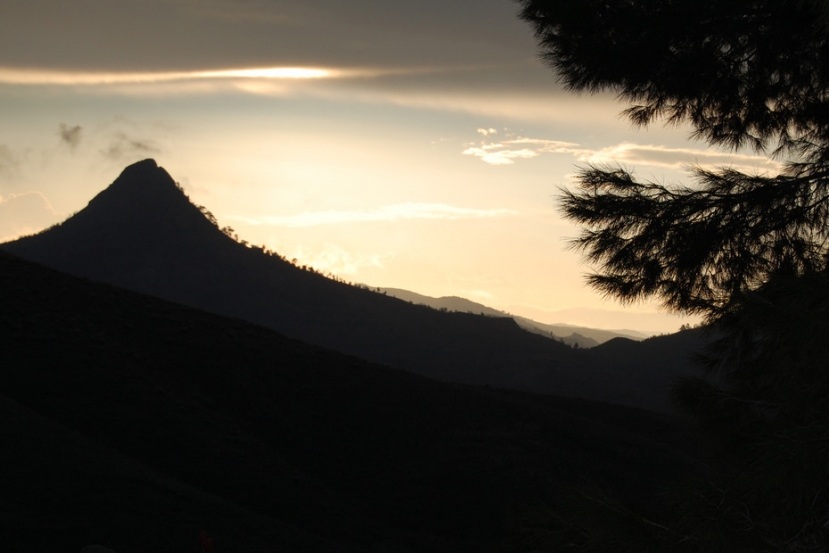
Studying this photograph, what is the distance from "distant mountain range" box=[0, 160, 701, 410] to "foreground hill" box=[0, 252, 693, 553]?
2676 cm

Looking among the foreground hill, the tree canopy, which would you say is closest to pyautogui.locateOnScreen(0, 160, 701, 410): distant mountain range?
the foreground hill

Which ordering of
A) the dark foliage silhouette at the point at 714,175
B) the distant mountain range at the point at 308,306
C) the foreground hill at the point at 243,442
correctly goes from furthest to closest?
1. the distant mountain range at the point at 308,306
2. the foreground hill at the point at 243,442
3. the dark foliage silhouette at the point at 714,175

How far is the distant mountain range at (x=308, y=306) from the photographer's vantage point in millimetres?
63688

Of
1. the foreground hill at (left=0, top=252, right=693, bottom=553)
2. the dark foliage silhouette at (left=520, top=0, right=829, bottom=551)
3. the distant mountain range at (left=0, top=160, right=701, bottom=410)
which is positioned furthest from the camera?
the distant mountain range at (left=0, top=160, right=701, bottom=410)

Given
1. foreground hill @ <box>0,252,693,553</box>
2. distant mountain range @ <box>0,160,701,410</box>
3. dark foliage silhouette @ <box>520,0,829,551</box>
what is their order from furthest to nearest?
distant mountain range @ <box>0,160,701,410</box> < foreground hill @ <box>0,252,693,553</box> < dark foliage silhouette @ <box>520,0,829,551</box>

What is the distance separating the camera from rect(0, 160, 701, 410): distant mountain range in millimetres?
63688

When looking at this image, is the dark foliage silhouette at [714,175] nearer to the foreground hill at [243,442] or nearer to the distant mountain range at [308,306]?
the foreground hill at [243,442]

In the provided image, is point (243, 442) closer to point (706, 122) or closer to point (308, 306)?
point (706, 122)

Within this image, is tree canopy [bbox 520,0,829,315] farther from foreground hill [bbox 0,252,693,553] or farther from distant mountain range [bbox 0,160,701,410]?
Result: distant mountain range [bbox 0,160,701,410]

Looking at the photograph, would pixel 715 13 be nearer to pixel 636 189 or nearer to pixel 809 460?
pixel 636 189

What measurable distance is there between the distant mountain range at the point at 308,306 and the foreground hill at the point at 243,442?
2676 centimetres

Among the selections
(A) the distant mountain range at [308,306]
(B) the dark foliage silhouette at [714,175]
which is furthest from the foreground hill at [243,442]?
(A) the distant mountain range at [308,306]

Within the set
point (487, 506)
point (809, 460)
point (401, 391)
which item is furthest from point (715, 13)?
point (401, 391)

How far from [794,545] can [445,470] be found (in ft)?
72.8
